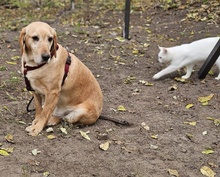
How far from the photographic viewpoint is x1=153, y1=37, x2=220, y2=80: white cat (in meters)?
6.87

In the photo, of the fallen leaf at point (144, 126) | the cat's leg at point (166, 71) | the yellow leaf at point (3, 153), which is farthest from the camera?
the cat's leg at point (166, 71)

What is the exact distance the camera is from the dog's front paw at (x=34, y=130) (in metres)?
4.22

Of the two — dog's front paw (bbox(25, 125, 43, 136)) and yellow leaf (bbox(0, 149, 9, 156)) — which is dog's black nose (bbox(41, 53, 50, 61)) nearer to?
dog's front paw (bbox(25, 125, 43, 136))

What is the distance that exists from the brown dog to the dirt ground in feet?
0.51

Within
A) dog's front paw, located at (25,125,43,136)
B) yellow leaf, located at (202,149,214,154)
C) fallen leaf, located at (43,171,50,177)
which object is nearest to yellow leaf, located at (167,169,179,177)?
yellow leaf, located at (202,149,214,154)

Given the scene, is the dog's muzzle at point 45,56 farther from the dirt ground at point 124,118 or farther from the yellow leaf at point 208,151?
the yellow leaf at point 208,151

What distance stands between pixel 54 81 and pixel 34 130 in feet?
1.89

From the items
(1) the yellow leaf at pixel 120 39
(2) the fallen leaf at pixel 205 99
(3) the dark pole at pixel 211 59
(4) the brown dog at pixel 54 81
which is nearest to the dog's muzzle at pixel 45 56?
(4) the brown dog at pixel 54 81

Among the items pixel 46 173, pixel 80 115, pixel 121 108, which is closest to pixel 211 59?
pixel 121 108

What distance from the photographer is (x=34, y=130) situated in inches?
167

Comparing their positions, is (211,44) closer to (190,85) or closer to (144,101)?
(190,85)

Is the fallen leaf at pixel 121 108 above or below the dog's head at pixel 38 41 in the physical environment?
below

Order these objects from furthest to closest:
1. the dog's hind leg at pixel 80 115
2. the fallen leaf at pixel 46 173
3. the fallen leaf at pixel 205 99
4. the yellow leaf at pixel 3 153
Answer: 1. the fallen leaf at pixel 205 99
2. the dog's hind leg at pixel 80 115
3. the yellow leaf at pixel 3 153
4. the fallen leaf at pixel 46 173

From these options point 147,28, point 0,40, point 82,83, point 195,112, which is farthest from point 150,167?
point 147,28
